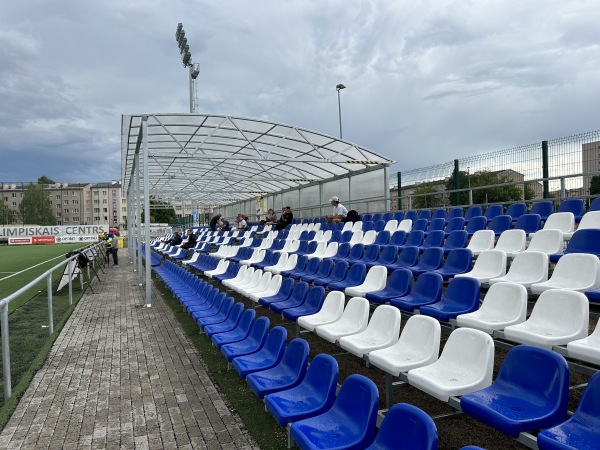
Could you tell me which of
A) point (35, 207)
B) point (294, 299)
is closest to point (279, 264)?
point (294, 299)

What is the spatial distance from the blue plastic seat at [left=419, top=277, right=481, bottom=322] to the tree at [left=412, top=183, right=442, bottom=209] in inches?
277

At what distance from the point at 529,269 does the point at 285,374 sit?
107 inches

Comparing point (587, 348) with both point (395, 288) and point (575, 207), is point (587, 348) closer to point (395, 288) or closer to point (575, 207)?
point (395, 288)

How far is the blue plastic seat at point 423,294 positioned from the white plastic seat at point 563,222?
2280 mm

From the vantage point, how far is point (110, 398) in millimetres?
4223

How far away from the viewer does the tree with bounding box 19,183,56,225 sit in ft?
277

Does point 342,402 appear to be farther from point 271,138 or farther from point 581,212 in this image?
point 271,138

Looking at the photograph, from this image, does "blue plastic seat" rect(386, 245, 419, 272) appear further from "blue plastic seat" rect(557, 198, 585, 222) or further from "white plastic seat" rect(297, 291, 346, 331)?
"blue plastic seat" rect(557, 198, 585, 222)

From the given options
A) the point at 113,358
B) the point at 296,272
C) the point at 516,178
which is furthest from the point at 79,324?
the point at 516,178

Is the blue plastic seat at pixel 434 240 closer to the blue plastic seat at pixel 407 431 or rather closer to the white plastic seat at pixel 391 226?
the white plastic seat at pixel 391 226

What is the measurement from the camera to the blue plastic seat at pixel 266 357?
3.64 metres

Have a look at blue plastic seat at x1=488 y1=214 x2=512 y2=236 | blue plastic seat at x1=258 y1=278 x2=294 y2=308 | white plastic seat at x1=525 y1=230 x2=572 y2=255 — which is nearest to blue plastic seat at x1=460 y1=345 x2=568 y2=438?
white plastic seat at x1=525 y1=230 x2=572 y2=255

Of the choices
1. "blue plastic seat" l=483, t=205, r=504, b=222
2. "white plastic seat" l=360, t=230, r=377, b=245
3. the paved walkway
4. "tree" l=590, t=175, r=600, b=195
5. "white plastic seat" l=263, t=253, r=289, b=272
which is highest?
"tree" l=590, t=175, r=600, b=195

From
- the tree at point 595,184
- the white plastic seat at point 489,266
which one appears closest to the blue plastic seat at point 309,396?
the white plastic seat at point 489,266
